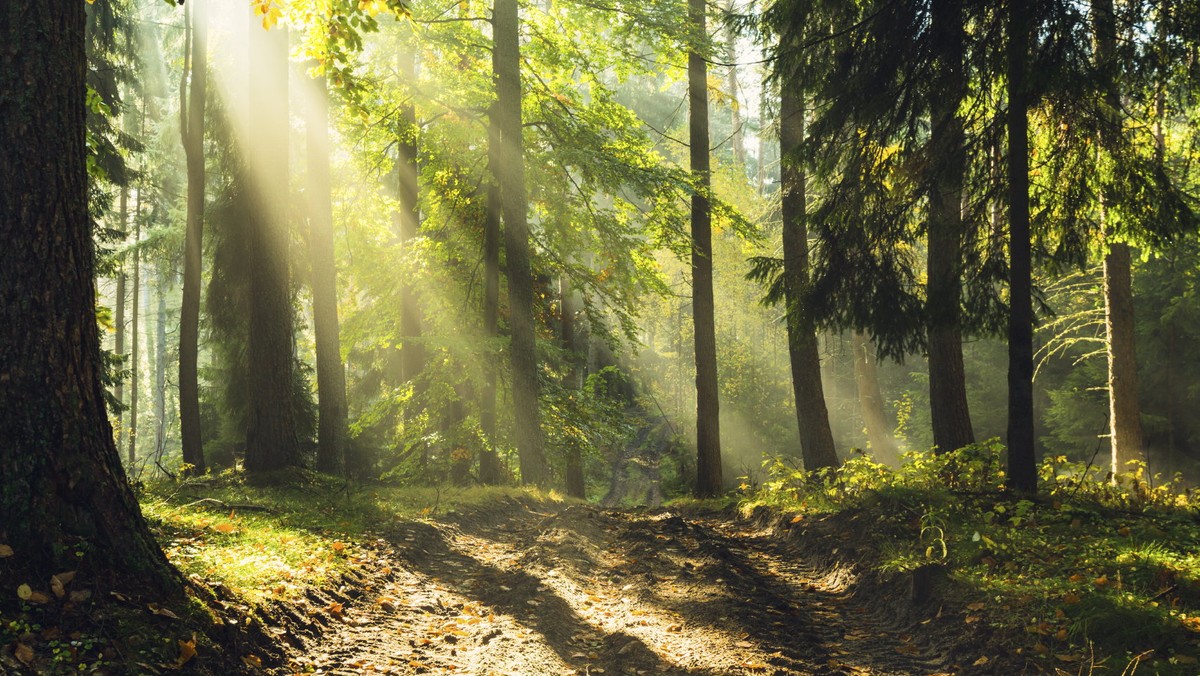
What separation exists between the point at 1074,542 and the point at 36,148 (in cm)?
731

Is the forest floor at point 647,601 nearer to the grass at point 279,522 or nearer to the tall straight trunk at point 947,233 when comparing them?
the grass at point 279,522

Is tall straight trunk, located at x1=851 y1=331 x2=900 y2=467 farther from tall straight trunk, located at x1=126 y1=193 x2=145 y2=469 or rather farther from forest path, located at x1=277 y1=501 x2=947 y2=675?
tall straight trunk, located at x1=126 y1=193 x2=145 y2=469

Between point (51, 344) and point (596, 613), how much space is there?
4.11m

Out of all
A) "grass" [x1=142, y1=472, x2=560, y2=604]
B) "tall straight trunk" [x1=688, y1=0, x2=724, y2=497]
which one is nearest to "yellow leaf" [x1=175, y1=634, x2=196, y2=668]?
"grass" [x1=142, y1=472, x2=560, y2=604]

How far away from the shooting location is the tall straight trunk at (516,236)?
11.7 m

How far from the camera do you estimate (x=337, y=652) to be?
4.80m

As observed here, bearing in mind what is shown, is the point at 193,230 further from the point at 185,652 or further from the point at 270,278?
the point at 185,652

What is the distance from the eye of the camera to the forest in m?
3.88

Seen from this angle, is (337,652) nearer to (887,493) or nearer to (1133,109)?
(887,493)

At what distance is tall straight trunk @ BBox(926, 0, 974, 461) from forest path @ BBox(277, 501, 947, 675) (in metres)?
2.81

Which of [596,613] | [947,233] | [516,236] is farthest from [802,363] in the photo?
[596,613]

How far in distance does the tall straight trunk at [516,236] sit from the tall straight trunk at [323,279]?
2880mm

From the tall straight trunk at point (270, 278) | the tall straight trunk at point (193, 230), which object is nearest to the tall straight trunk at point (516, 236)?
the tall straight trunk at point (270, 278)

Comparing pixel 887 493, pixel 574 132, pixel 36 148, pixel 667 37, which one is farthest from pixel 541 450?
pixel 36 148
